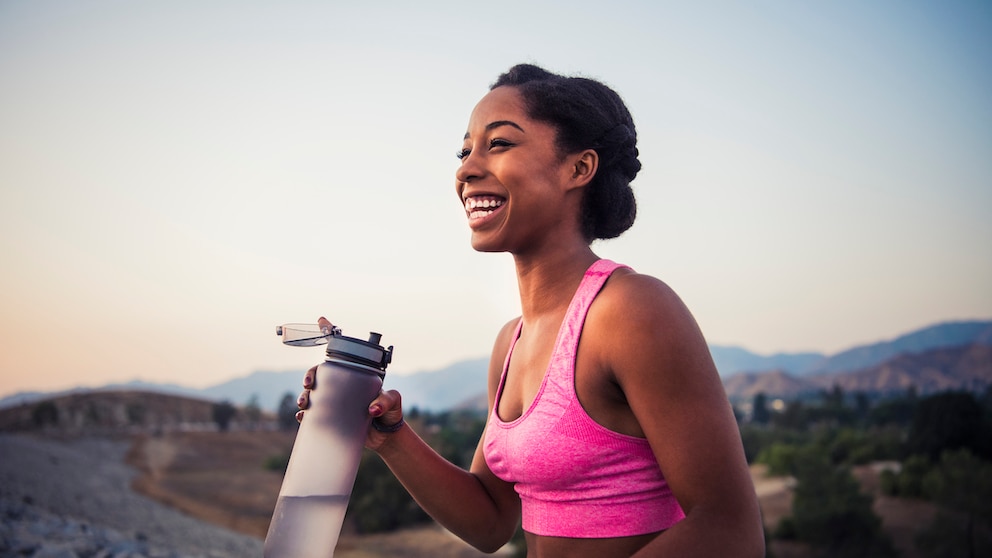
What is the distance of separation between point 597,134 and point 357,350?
88 centimetres

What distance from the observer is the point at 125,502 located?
25641 mm

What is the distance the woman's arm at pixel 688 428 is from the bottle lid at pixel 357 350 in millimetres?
628

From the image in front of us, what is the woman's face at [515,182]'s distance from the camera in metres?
2.09

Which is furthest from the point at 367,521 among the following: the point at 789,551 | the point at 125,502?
the point at 789,551

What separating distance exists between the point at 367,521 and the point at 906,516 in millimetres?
22945

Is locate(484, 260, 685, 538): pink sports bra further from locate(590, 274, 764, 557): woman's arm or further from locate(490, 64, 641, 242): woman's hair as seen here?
locate(490, 64, 641, 242): woman's hair

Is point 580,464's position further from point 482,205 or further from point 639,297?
point 482,205

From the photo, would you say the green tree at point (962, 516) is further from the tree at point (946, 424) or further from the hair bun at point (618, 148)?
the hair bun at point (618, 148)

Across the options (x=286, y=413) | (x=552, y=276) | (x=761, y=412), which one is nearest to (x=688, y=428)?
(x=552, y=276)

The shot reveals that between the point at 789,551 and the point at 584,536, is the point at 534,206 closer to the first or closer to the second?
the point at 584,536

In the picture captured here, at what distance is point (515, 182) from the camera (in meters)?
2.08

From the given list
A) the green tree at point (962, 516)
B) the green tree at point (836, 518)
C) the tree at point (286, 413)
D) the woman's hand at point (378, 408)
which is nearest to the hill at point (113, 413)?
the tree at point (286, 413)

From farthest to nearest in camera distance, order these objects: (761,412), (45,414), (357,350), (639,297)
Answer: (761,412) → (45,414) → (357,350) → (639,297)

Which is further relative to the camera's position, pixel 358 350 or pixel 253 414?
pixel 253 414
